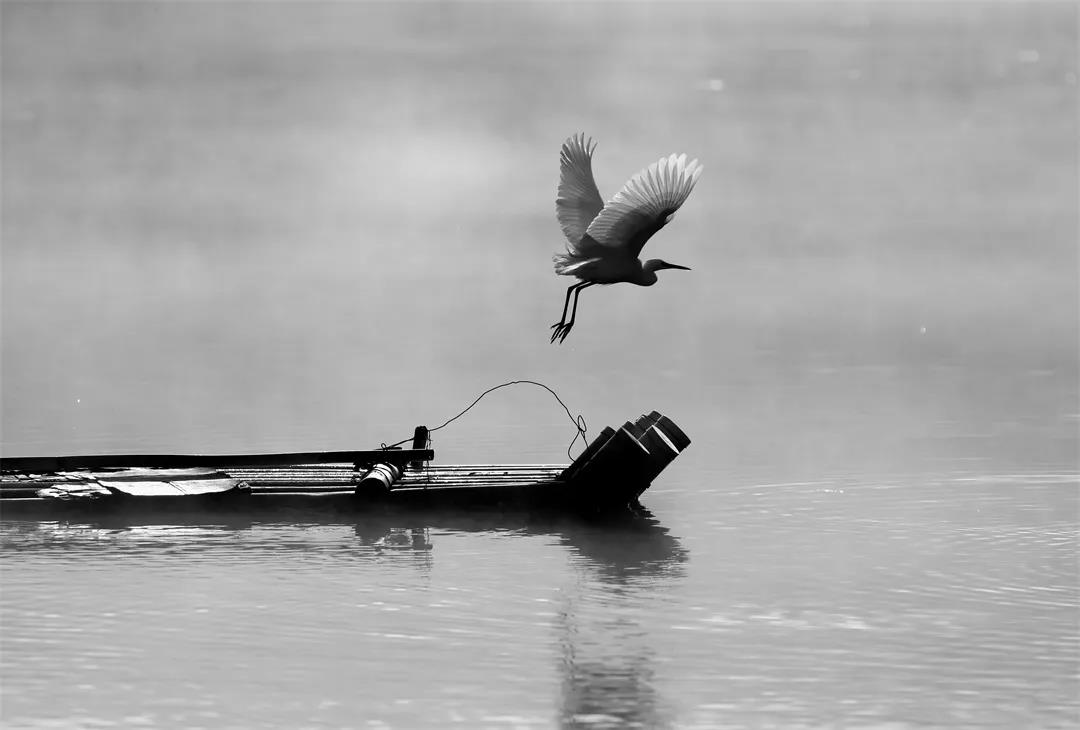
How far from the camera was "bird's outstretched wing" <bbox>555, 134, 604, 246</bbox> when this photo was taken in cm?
2005

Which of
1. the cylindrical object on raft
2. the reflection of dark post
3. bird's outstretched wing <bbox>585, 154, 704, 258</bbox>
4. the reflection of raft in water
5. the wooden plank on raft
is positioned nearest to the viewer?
bird's outstretched wing <bbox>585, 154, 704, 258</bbox>

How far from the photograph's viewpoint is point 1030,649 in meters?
15.0

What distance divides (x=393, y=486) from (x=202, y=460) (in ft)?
11.8

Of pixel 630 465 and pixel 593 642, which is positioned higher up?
pixel 630 465

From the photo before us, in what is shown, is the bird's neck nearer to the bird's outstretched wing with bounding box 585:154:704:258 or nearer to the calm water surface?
the bird's outstretched wing with bounding box 585:154:704:258

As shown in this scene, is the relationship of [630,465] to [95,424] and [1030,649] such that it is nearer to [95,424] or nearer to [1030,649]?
[1030,649]

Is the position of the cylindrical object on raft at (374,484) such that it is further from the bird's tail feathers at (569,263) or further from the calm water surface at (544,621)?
the bird's tail feathers at (569,263)

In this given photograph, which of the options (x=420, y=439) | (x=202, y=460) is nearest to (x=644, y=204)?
(x=420, y=439)

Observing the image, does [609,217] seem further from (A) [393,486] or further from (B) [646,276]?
(A) [393,486]

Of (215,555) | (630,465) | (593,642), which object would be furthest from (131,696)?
(630,465)

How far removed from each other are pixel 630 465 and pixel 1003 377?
54.8 m

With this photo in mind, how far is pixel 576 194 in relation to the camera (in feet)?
65.9

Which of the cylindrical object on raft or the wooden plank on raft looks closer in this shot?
the cylindrical object on raft

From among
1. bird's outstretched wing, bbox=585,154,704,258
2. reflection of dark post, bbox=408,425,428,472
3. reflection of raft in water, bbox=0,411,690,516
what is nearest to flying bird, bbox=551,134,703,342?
bird's outstretched wing, bbox=585,154,704,258
